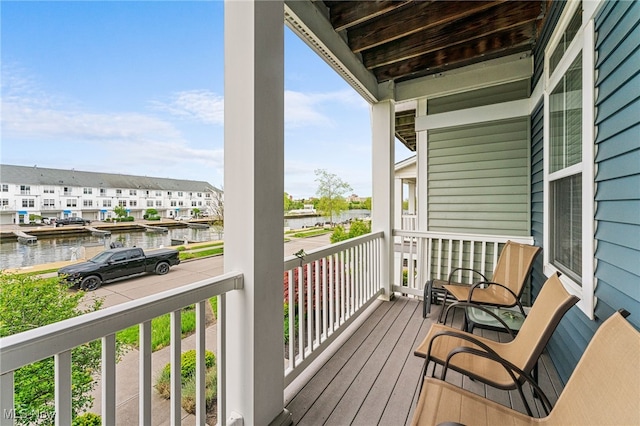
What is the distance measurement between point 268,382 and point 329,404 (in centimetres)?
61

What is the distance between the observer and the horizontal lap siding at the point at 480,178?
3.86 meters

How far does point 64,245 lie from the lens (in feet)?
3.10

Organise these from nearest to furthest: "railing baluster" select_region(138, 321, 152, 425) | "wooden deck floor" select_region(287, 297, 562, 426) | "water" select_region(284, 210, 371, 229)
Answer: "railing baluster" select_region(138, 321, 152, 425) < "wooden deck floor" select_region(287, 297, 562, 426) < "water" select_region(284, 210, 371, 229)

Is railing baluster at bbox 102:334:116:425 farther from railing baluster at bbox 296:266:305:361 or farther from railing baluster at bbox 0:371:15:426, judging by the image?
railing baluster at bbox 296:266:305:361

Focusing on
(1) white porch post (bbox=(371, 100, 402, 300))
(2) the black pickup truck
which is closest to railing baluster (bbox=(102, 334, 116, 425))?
(2) the black pickup truck

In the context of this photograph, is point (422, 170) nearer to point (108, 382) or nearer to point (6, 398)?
point (108, 382)

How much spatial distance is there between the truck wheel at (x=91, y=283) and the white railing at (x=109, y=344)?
0.09 meters

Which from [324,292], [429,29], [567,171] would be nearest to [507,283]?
[567,171]

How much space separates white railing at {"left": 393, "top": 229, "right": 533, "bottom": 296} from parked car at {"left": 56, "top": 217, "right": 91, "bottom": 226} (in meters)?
3.67

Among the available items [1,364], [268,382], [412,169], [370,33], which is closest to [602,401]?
[268,382]

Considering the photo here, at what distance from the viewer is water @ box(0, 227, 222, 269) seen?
2.79 ft

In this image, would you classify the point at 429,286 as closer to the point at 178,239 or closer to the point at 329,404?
the point at 329,404

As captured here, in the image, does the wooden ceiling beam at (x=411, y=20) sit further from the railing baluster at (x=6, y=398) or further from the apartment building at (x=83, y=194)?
the railing baluster at (x=6, y=398)

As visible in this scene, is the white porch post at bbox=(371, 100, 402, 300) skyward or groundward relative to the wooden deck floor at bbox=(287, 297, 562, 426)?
skyward
